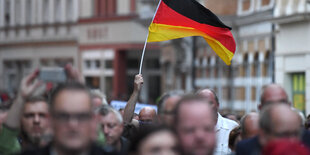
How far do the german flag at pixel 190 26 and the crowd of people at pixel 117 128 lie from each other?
430 centimetres

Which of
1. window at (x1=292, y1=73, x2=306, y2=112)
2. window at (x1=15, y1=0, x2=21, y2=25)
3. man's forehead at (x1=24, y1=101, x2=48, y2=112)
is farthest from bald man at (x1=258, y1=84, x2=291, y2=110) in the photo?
window at (x1=15, y1=0, x2=21, y2=25)

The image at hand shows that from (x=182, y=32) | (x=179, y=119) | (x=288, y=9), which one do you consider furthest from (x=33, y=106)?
(x=288, y=9)

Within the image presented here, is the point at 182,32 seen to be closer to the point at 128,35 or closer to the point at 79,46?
the point at 128,35

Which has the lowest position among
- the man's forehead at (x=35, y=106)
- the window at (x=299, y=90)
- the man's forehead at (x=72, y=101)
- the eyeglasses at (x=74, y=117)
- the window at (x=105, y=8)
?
the window at (x=299, y=90)

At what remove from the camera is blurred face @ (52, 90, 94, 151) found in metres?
5.66

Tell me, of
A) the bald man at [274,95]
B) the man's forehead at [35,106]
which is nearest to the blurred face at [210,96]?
the bald man at [274,95]

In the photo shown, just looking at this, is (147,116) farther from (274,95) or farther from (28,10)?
(28,10)

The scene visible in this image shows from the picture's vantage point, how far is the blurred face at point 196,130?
20.0ft

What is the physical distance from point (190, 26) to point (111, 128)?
4792mm

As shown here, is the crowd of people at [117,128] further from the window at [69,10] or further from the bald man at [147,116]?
the window at [69,10]

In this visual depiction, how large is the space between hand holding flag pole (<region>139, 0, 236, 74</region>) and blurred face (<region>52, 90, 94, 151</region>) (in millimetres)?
6946

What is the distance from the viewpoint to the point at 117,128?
27.6 feet

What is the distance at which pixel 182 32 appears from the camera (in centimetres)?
1276

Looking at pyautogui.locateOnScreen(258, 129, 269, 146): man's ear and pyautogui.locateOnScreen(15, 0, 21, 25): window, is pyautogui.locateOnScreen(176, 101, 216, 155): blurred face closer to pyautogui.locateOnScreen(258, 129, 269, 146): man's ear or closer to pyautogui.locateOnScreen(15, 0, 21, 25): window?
pyautogui.locateOnScreen(258, 129, 269, 146): man's ear
